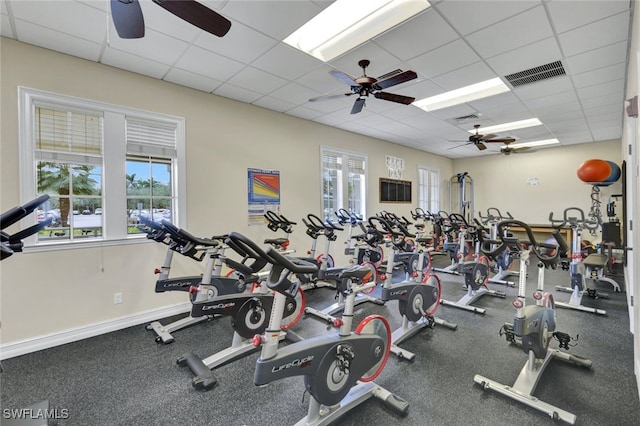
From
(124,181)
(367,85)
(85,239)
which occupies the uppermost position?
(367,85)

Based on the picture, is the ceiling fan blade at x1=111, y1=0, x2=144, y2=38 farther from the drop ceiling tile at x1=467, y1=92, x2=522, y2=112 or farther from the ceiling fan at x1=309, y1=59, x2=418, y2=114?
the drop ceiling tile at x1=467, y1=92, x2=522, y2=112

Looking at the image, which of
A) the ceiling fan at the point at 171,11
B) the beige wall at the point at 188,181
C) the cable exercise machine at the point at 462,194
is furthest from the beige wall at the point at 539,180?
the ceiling fan at the point at 171,11

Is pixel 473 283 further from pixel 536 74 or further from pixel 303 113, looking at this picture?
pixel 303 113

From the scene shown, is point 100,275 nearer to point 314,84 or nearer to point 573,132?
point 314,84

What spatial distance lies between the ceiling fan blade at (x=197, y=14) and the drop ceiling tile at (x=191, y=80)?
1830 millimetres

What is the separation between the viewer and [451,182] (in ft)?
32.4

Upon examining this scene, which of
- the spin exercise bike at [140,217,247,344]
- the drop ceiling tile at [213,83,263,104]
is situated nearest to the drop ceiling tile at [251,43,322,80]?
the drop ceiling tile at [213,83,263,104]

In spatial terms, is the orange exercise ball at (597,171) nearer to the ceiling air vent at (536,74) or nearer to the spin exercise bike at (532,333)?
the ceiling air vent at (536,74)

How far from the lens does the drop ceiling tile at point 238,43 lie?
272cm

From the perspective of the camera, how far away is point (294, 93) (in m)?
4.17

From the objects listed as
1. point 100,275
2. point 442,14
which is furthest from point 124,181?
point 442,14

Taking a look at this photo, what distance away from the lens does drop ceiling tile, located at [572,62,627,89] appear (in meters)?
3.44

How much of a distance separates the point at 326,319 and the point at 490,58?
3.53 m

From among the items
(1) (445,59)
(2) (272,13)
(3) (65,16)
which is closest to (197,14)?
(2) (272,13)
